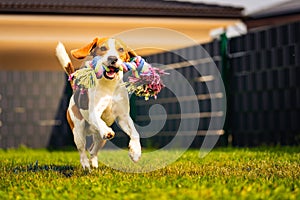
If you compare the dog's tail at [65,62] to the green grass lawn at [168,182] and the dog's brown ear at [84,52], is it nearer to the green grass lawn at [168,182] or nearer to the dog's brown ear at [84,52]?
the dog's brown ear at [84,52]

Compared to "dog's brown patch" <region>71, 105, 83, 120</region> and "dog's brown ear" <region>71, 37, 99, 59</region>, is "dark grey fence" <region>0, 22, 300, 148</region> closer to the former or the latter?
"dog's brown patch" <region>71, 105, 83, 120</region>

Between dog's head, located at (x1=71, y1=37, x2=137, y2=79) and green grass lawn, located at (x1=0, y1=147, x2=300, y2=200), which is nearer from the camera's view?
green grass lawn, located at (x1=0, y1=147, x2=300, y2=200)

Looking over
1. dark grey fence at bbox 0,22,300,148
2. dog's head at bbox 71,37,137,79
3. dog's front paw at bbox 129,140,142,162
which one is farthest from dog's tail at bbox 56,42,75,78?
dark grey fence at bbox 0,22,300,148

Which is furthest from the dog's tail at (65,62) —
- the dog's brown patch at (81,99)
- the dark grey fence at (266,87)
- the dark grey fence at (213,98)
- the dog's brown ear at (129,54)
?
the dark grey fence at (266,87)

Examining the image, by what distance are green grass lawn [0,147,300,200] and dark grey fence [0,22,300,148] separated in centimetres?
219

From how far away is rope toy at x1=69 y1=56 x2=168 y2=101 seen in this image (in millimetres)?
6691

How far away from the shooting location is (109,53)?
666 cm

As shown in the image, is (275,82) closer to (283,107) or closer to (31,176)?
(283,107)

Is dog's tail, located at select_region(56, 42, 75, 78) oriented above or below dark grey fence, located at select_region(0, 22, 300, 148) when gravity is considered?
above

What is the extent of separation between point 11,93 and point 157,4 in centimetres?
448

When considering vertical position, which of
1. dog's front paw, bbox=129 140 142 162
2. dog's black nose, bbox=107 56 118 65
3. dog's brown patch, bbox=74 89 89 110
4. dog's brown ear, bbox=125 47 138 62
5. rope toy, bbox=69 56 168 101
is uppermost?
dog's brown ear, bbox=125 47 138 62

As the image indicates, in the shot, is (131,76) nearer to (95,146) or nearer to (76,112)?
(76,112)

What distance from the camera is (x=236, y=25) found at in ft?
59.3

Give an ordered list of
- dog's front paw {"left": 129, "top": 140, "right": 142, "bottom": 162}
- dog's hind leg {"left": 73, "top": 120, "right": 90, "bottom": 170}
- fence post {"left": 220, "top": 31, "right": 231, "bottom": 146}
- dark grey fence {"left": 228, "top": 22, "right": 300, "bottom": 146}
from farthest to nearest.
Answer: fence post {"left": 220, "top": 31, "right": 231, "bottom": 146}, dark grey fence {"left": 228, "top": 22, "right": 300, "bottom": 146}, dog's hind leg {"left": 73, "top": 120, "right": 90, "bottom": 170}, dog's front paw {"left": 129, "top": 140, "right": 142, "bottom": 162}
